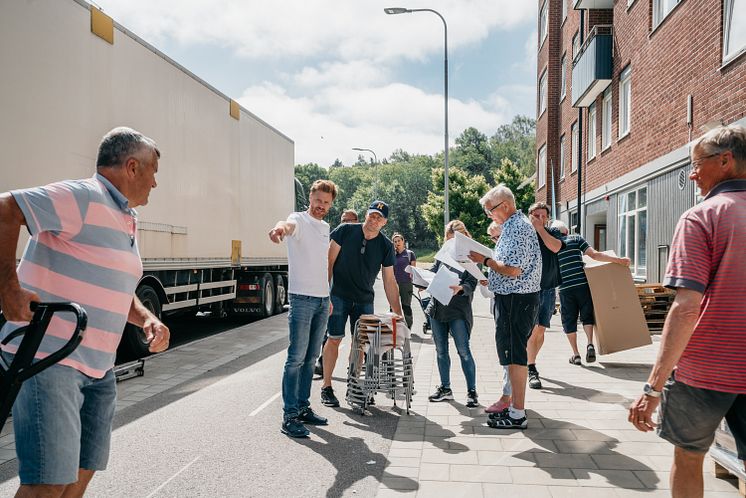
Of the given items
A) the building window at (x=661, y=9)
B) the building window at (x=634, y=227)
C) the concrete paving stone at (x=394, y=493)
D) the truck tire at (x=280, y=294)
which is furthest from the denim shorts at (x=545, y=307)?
the truck tire at (x=280, y=294)

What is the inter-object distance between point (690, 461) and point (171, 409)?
4449 mm

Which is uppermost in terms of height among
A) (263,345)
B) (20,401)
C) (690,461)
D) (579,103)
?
(579,103)

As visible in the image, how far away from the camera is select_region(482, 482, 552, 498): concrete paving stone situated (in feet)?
11.5

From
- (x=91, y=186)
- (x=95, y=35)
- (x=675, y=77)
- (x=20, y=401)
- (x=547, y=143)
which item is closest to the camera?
(x=20, y=401)

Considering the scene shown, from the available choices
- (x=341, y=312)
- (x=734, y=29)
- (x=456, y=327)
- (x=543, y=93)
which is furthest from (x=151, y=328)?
(x=543, y=93)

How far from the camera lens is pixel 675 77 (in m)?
10.5

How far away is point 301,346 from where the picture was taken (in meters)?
4.99

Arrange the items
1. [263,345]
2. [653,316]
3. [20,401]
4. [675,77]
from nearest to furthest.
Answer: [20,401] < [653,316] < [263,345] < [675,77]

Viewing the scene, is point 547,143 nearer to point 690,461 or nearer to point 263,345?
point 263,345

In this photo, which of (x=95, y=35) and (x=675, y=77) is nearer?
(x=95, y=35)

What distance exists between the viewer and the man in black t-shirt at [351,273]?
583 centimetres

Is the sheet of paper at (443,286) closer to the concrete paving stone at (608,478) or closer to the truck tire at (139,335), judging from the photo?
the concrete paving stone at (608,478)

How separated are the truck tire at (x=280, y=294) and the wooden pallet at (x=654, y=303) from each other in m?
8.08

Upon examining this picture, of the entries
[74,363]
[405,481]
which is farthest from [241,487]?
[74,363]
